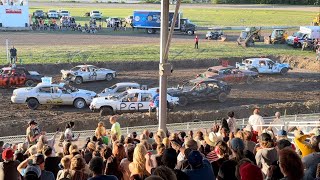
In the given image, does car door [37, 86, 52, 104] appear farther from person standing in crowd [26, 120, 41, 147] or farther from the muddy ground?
person standing in crowd [26, 120, 41, 147]

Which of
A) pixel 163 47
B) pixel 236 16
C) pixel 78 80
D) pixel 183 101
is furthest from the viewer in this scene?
pixel 236 16

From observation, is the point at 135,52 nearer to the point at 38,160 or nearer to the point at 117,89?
the point at 117,89

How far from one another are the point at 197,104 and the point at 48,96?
8106mm

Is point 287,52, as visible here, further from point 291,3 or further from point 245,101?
point 291,3

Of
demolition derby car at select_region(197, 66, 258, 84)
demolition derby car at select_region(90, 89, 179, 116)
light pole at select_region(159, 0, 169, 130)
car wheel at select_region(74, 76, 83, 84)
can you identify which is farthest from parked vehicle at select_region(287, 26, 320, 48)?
light pole at select_region(159, 0, 169, 130)

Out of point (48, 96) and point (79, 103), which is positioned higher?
point (48, 96)

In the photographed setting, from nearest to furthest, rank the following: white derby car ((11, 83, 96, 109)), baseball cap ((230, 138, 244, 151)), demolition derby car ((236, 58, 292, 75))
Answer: baseball cap ((230, 138, 244, 151)) → white derby car ((11, 83, 96, 109)) → demolition derby car ((236, 58, 292, 75))

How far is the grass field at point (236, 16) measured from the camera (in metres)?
68.5

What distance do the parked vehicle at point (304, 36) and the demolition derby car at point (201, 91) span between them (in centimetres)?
2320

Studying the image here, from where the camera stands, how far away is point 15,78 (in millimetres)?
29156

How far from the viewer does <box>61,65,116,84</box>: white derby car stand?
31.2 m

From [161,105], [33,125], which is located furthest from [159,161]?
[33,125]

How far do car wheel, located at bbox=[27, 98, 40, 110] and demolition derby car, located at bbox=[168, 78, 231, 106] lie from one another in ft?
22.6

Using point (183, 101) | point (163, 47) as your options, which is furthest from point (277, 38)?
point (163, 47)
